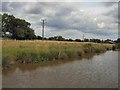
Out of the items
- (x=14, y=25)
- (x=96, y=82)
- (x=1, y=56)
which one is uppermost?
(x=14, y=25)

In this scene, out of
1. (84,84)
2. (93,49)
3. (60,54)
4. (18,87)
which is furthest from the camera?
(93,49)

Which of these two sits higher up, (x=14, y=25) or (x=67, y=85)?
(x=14, y=25)

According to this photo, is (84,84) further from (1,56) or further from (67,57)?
(67,57)

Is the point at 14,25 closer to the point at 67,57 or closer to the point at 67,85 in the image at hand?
the point at 67,57

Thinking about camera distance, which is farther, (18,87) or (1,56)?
(1,56)

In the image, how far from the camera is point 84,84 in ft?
41.3

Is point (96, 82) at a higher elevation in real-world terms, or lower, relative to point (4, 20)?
lower

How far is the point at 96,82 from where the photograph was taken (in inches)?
523

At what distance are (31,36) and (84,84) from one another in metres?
51.6

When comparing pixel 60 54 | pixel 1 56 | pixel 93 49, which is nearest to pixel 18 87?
pixel 1 56

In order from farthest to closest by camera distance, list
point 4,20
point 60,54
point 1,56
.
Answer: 1. point 4,20
2. point 60,54
3. point 1,56

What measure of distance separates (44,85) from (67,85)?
1.08m

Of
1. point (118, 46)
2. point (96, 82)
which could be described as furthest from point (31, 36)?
point (96, 82)

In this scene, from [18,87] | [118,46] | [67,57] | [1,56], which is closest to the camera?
[18,87]
